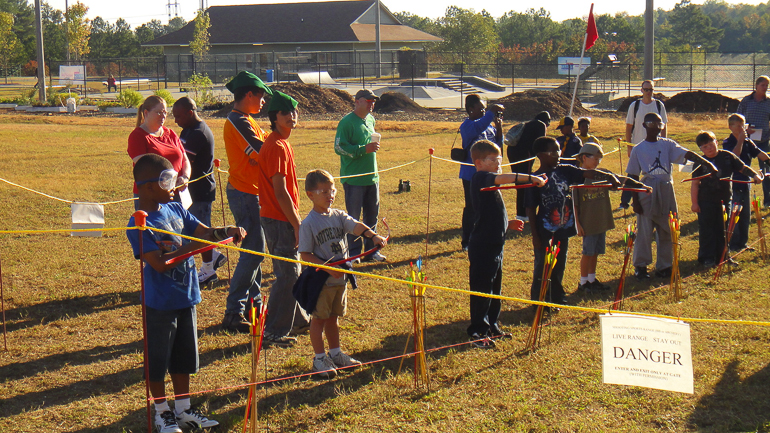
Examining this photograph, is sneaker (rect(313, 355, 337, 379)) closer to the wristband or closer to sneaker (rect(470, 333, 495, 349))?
sneaker (rect(470, 333, 495, 349))

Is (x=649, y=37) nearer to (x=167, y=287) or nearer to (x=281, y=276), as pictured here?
(x=281, y=276)

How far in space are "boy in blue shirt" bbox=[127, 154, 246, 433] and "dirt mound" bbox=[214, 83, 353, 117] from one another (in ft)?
87.4

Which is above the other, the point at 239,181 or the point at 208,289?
the point at 239,181

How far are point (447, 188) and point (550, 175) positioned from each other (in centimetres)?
719

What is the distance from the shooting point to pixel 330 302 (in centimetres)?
473

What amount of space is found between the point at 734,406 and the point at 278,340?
3.34 meters

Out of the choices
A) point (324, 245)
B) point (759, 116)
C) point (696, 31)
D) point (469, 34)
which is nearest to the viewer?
point (324, 245)

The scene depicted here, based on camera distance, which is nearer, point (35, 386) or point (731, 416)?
point (731, 416)

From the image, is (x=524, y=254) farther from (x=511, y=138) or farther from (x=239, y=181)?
(x=239, y=181)

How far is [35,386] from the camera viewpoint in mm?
4734

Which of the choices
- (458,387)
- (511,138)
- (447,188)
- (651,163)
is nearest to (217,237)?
(458,387)

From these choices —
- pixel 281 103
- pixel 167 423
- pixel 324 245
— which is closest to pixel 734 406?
pixel 324 245

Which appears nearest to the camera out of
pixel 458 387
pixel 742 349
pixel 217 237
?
pixel 217 237

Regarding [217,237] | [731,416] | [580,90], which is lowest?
[731,416]
